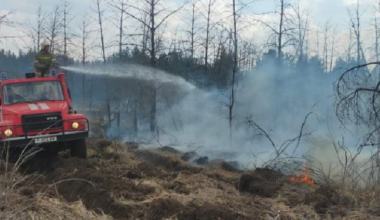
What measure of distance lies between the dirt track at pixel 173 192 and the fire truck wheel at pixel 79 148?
0.84 feet

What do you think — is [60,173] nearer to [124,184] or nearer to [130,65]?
[124,184]

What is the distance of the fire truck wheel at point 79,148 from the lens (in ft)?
37.8

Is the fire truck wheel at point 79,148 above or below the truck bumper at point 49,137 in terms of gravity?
below

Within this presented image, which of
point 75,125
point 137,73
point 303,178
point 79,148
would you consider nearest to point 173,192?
point 303,178

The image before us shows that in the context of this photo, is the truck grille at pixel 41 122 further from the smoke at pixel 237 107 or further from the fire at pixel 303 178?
the smoke at pixel 237 107

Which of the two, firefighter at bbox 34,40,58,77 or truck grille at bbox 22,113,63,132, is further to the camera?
firefighter at bbox 34,40,58,77

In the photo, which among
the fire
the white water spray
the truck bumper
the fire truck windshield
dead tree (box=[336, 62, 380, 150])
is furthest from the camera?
the white water spray

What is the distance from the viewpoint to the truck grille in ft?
34.4

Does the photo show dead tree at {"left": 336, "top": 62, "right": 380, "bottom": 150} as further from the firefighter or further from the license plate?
the firefighter

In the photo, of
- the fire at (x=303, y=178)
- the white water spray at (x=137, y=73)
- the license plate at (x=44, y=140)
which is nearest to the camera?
the fire at (x=303, y=178)

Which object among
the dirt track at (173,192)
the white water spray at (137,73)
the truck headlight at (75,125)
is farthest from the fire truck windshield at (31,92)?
the white water spray at (137,73)

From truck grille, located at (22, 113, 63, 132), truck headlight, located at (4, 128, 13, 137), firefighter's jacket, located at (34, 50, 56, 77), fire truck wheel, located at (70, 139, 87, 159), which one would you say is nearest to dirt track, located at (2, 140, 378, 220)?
fire truck wheel, located at (70, 139, 87, 159)

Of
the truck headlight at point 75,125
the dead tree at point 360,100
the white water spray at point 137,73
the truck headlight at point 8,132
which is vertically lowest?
the truck headlight at point 8,132

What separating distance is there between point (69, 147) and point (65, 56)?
1521 cm
